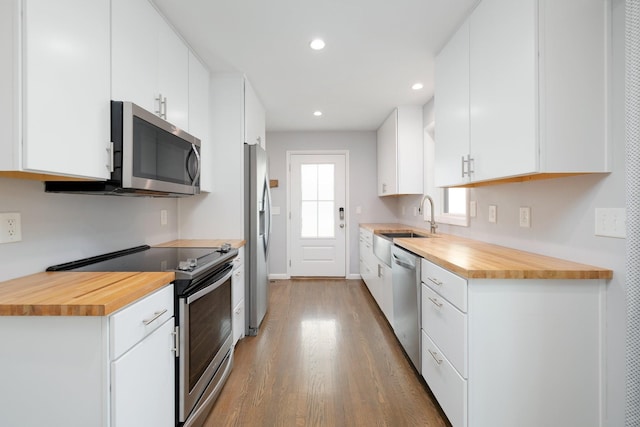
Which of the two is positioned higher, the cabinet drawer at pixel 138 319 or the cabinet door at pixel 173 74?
the cabinet door at pixel 173 74

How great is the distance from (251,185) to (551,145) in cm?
215

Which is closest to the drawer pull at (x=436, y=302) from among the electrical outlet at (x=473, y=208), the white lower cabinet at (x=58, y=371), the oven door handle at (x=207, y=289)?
the electrical outlet at (x=473, y=208)

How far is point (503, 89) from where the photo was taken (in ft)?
4.89

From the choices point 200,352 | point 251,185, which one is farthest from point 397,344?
point 251,185

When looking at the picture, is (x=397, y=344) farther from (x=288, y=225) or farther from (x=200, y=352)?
(x=288, y=225)

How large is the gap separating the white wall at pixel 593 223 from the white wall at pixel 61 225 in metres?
2.53

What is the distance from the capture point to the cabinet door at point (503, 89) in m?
1.32

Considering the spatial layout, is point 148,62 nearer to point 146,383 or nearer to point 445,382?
point 146,383

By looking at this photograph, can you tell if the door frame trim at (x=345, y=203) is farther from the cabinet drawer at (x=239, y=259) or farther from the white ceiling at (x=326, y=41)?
the cabinet drawer at (x=239, y=259)

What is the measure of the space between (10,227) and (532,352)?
2.30 m

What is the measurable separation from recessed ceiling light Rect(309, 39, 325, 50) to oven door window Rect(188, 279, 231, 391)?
6.02ft

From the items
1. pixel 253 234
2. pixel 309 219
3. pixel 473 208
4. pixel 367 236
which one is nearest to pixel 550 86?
pixel 473 208

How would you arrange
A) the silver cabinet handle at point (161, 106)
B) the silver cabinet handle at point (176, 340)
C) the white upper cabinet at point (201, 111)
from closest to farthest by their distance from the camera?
the silver cabinet handle at point (176, 340) < the silver cabinet handle at point (161, 106) < the white upper cabinet at point (201, 111)

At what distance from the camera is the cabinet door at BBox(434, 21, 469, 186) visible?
1.87 metres
